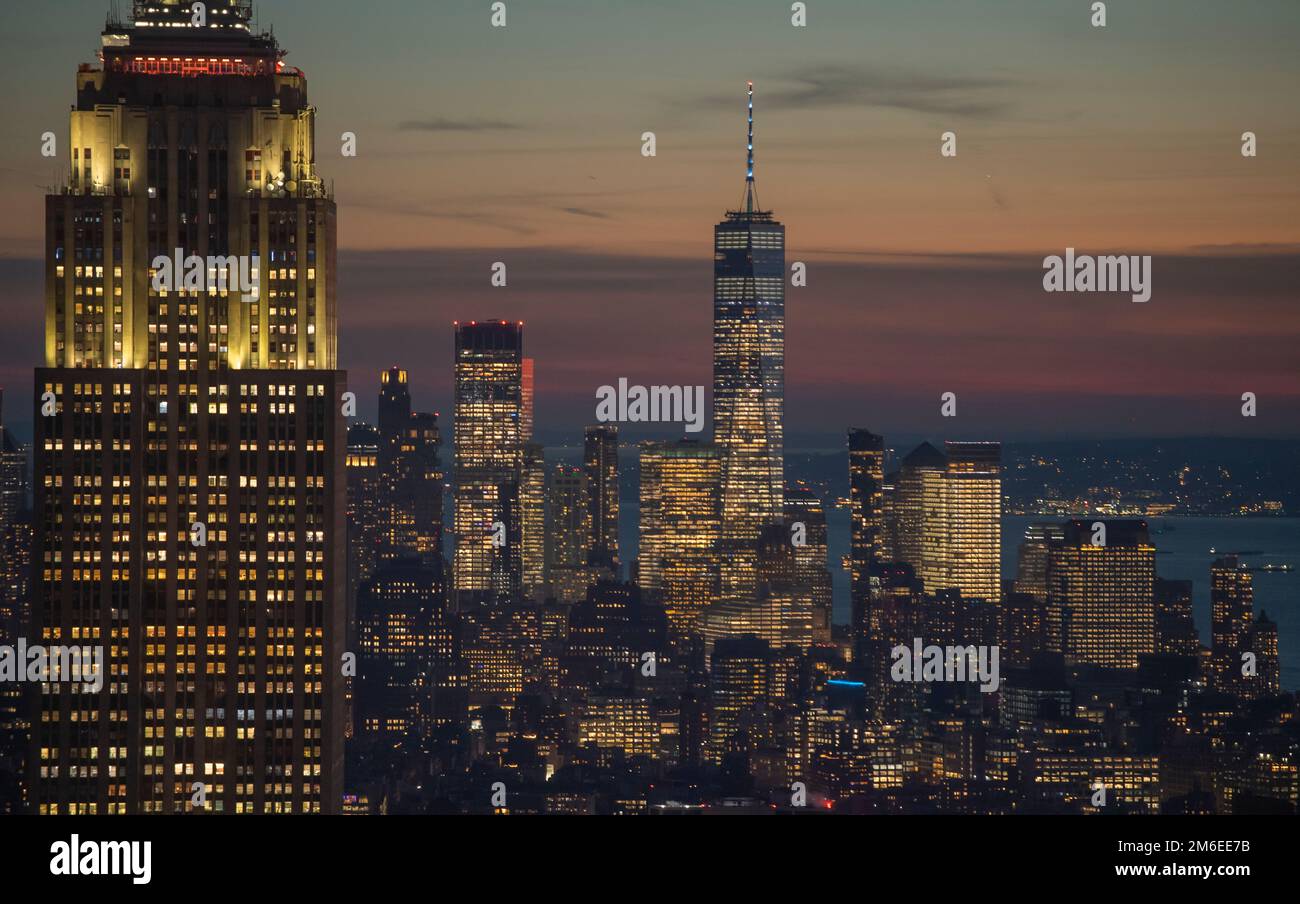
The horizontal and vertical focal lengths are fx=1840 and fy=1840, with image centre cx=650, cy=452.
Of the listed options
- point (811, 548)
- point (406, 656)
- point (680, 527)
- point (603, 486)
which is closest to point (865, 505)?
point (811, 548)

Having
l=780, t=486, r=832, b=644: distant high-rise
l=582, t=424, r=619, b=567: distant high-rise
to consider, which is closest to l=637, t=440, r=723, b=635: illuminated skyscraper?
l=582, t=424, r=619, b=567: distant high-rise

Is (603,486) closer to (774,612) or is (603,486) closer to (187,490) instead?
(774,612)

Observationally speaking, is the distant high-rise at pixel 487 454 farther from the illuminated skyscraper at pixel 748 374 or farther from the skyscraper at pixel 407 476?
the illuminated skyscraper at pixel 748 374

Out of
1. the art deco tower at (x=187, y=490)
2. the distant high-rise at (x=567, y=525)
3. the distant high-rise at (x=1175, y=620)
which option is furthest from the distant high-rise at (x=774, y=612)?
the art deco tower at (x=187, y=490)

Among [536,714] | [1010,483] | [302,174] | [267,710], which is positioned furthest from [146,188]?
[1010,483]

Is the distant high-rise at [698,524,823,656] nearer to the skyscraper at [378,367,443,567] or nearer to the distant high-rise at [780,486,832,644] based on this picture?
the distant high-rise at [780,486,832,644]

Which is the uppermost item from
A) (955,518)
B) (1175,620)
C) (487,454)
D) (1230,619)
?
(487,454)
